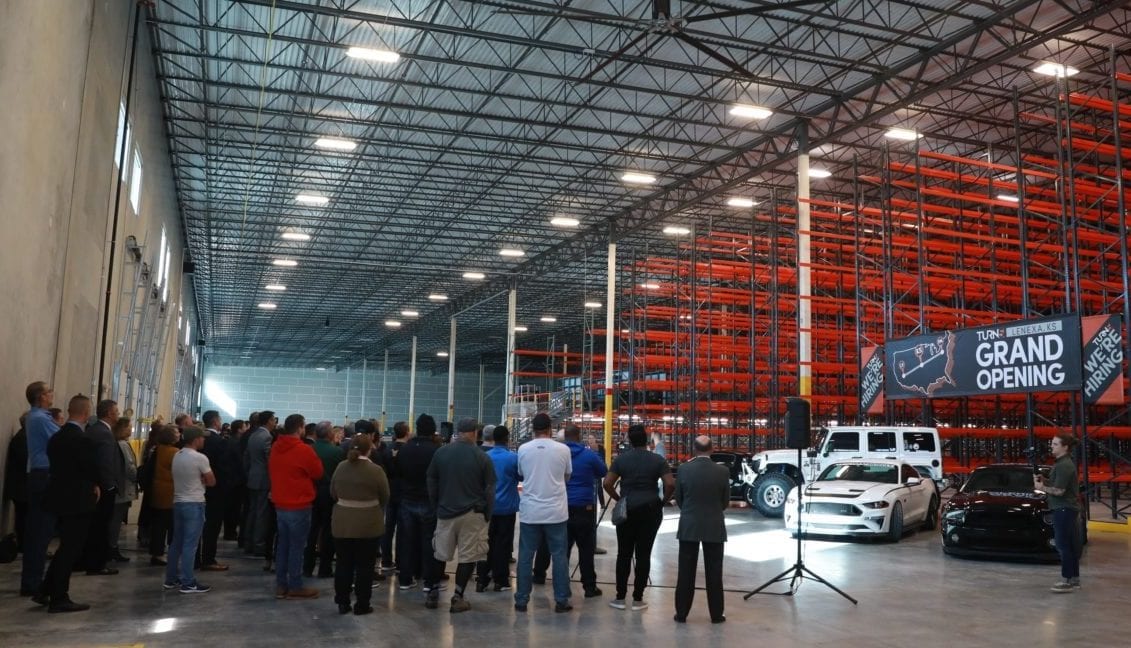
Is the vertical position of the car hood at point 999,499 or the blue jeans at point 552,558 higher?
the car hood at point 999,499

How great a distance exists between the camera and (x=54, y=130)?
1069cm

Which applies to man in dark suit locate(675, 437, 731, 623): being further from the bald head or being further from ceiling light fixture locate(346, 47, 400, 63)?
ceiling light fixture locate(346, 47, 400, 63)

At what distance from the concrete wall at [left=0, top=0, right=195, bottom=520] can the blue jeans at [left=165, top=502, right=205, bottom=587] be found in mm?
2201

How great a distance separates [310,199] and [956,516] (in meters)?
24.3

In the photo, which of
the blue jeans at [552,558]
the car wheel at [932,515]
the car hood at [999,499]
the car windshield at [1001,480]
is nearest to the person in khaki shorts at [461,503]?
the blue jeans at [552,558]

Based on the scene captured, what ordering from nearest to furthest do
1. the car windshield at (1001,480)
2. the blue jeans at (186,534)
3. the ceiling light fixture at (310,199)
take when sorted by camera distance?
the blue jeans at (186,534), the car windshield at (1001,480), the ceiling light fixture at (310,199)

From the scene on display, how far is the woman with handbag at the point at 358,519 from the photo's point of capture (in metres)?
7.93

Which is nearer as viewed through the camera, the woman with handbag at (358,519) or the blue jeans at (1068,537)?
the woman with handbag at (358,519)

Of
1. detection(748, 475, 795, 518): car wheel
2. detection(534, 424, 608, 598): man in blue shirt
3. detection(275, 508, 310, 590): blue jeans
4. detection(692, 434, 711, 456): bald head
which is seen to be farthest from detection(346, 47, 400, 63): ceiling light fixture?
detection(692, 434, 711, 456): bald head

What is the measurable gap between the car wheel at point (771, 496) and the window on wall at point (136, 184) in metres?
14.3

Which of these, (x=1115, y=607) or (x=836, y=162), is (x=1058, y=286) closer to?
(x=836, y=162)

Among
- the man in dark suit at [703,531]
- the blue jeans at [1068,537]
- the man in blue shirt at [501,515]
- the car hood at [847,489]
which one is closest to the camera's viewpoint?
the man in dark suit at [703,531]

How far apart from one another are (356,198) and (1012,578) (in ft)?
86.4

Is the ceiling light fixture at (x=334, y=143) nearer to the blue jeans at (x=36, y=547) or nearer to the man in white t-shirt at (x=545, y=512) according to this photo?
the blue jeans at (x=36, y=547)
